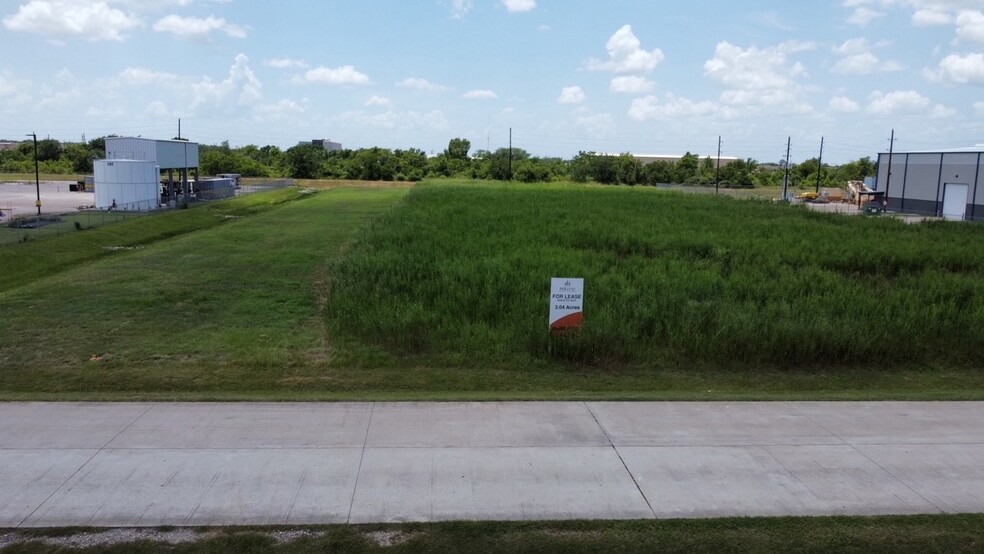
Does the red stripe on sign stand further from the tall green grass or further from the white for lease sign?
the tall green grass

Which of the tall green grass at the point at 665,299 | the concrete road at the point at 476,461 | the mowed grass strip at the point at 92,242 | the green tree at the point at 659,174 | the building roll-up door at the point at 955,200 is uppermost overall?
the green tree at the point at 659,174

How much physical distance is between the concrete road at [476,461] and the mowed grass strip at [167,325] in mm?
1706

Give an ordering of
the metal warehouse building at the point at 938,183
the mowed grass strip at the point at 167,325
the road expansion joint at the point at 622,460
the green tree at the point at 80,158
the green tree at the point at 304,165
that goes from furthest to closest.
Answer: the green tree at the point at 304,165 → the green tree at the point at 80,158 → the metal warehouse building at the point at 938,183 → the mowed grass strip at the point at 167,325 → the road expansion joint at the point at 622,460

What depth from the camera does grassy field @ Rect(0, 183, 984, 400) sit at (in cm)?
1075

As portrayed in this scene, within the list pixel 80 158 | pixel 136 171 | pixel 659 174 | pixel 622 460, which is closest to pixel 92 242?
pixel 136 171

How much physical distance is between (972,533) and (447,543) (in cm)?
421

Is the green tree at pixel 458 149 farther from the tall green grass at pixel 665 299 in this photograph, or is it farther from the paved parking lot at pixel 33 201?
the tall green grass at pixel 665 299

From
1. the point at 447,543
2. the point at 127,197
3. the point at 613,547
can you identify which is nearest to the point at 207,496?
the point at 447,543

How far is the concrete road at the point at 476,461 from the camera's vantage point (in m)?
6.38

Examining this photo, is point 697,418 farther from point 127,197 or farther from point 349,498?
point 127,197

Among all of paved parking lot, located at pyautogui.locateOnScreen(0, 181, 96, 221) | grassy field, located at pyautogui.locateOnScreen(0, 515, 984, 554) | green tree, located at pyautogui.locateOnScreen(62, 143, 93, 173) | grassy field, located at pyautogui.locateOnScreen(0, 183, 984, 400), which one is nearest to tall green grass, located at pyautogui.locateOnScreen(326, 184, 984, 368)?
grassy field, located at pyautogui.locateOnScreen(0, 183, 984, 400)

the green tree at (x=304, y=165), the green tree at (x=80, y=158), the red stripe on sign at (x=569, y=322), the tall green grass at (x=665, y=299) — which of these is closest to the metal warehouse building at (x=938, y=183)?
the tall green grass at (x=665, y=299)

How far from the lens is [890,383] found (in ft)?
37.1

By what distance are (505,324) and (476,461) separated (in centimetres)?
579
